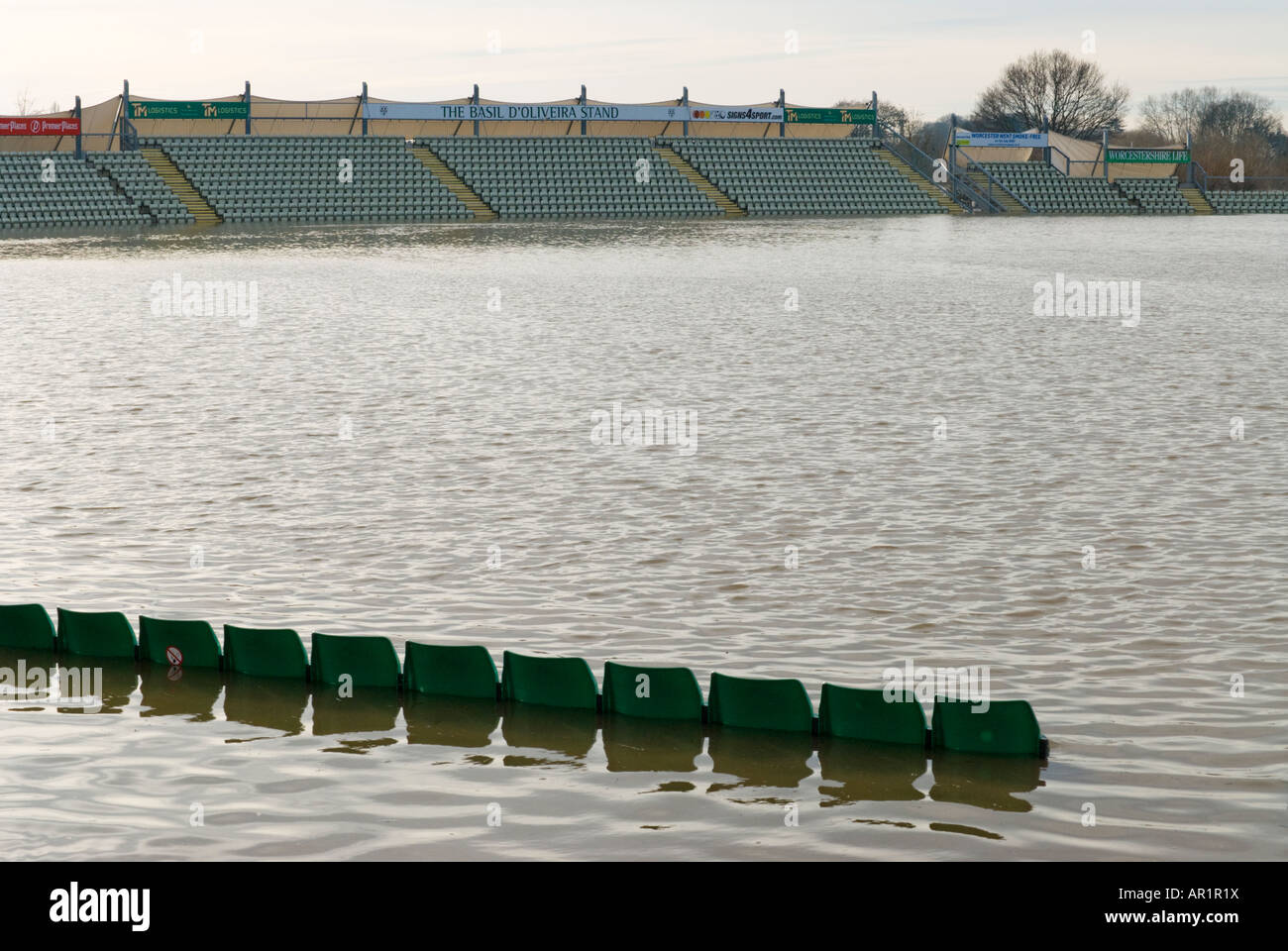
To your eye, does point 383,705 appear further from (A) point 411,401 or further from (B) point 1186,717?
(A) point 411,401

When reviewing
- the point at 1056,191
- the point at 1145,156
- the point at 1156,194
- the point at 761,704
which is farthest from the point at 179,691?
the point at 1145,156

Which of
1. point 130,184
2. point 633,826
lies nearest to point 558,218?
point 130,184

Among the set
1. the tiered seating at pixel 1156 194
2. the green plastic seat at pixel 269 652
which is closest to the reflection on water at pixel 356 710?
the green plastic seat at pixel 269 652

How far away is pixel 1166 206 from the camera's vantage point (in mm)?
65625

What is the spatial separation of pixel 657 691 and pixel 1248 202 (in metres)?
66.7

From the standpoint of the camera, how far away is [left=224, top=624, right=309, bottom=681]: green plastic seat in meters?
9.92

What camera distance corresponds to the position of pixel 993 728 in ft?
27.7

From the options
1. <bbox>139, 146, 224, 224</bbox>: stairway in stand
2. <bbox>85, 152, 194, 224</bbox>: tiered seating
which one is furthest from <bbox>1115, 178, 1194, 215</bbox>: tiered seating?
<bbox>85, 152, 194, 224</bbox>: tiered seating

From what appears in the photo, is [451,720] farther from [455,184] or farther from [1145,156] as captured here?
[1145,156]

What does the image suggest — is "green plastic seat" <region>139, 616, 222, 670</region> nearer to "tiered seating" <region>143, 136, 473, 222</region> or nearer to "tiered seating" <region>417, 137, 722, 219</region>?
"tiered seating" <region>143, 136, 473, 222</region>

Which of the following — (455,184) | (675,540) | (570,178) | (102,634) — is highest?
(570,178)

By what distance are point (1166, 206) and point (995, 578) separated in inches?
2330

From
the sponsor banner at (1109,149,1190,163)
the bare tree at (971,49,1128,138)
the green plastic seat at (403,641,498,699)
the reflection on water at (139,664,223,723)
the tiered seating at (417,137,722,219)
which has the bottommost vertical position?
the reflection on water at (139,664,223,723)

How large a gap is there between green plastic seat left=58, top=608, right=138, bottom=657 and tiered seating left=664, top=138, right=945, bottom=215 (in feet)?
168
